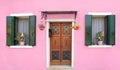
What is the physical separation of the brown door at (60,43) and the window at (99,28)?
1040mm

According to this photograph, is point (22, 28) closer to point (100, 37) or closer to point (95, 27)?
point (95, 27)

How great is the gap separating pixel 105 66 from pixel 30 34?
382cm

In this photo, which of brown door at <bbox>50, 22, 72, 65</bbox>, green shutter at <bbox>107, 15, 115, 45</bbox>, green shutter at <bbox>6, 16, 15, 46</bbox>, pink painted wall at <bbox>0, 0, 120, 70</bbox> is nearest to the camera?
green shutter at <bbox>107, 15, 115, 45</bbox>

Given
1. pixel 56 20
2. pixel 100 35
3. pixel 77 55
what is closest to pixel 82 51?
pixel 77 55

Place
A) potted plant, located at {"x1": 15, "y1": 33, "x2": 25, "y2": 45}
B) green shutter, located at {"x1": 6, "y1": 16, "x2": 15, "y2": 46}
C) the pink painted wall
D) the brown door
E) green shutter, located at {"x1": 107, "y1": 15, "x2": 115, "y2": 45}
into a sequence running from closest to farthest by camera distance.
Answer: green shutter, located at {"x1": 107, "y1": 15, "x2": 115, "y2": 45} → the pink painted wall → green shutter, located at {"x1": 6, "y1": 16, "x2": 15, "y2": 46} → potted plant, located at {"x1": 15, "y1": 33, "x2": 25, "y2": 45} → the brown door

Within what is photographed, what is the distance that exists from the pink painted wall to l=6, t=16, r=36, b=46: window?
27 centimetres

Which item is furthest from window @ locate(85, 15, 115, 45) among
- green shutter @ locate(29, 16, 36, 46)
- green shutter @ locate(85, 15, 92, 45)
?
green shutter @ locate(29, 16, 36, 46)

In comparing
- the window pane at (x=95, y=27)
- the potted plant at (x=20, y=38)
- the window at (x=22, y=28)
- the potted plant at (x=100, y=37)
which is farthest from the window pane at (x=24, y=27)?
the potted plant at (x=100, y=37)

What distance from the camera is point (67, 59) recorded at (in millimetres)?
12758

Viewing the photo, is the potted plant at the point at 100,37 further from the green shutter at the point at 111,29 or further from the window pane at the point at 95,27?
the green shutter at the point at 111,29

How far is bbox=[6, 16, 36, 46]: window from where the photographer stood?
12094 mm

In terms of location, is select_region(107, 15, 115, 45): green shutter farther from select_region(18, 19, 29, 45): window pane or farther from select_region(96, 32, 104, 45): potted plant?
select_region(18, 19, 29, 45): window pane

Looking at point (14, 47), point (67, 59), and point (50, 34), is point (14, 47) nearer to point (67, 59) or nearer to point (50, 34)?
point (50, 34)

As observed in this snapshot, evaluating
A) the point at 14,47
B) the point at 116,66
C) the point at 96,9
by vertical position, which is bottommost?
the point at 116,66
